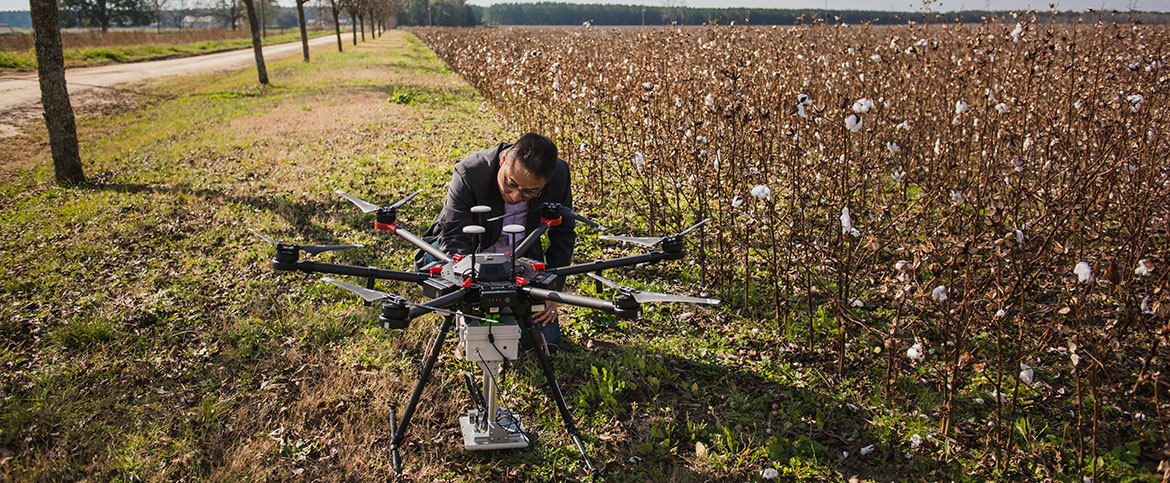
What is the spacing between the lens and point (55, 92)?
691 cm

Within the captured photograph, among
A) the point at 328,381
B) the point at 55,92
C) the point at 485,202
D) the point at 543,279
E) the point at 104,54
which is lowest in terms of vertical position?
the point at 328,381

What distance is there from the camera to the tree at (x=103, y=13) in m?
54.0

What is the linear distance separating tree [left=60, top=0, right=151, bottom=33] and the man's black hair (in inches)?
2466

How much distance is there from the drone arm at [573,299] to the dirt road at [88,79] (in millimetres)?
11519

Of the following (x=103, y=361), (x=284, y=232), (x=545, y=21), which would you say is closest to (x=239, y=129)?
(x=284, y=232)

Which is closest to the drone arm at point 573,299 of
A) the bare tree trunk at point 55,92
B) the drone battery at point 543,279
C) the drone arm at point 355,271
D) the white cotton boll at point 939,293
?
the drone battery at point 543,279

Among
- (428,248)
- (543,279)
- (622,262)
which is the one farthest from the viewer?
(428,248)

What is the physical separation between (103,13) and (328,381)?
223 ft

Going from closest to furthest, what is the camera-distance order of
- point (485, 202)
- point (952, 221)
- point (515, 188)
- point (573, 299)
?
point (573, 299) → point (515, 188) → point (485, 202) → point (952, 221)

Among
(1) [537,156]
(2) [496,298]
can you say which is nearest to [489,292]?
(2) [496,298]

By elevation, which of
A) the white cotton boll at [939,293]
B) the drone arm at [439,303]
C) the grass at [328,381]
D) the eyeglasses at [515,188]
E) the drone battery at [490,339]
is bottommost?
the grass at [328,381]

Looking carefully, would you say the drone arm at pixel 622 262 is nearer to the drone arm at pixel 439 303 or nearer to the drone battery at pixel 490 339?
the drone battery at pixel 490 339

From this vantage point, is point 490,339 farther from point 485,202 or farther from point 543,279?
point 485,202

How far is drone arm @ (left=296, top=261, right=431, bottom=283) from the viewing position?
2105 millimetres
